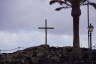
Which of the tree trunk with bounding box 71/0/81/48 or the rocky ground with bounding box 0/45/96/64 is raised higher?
the tree trunk with bounding box 71/0/81/48

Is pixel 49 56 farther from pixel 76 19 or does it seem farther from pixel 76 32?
pixel 76 19

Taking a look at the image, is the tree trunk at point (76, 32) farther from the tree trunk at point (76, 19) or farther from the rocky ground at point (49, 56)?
the rocky ground at point (49, 56)

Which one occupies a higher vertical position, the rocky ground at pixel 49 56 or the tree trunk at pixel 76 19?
the tree trunk at pixel 76 19

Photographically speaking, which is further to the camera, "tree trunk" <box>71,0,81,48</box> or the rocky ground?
"tree trunk" <box>71,0,81,48</box>

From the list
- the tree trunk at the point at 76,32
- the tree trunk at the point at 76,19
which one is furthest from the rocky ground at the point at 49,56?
the tree trunk at the point at 76,19

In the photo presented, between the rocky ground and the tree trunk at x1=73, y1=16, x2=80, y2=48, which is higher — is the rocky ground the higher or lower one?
the lower one

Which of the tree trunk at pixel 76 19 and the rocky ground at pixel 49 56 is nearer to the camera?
the rocky ground at pixel 49 56

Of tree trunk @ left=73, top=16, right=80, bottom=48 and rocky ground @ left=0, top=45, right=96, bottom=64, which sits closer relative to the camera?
rocky ground @ left=0, top=45, right=96, bottom=64

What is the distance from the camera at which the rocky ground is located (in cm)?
3501

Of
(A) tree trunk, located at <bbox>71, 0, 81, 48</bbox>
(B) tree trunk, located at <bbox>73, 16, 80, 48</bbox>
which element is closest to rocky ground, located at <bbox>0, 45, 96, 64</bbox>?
(B) tree trunk, located at <bbox>73, 16, 80, 48</bbox>

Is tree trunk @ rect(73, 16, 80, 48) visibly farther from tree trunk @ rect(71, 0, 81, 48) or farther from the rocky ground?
the rocky ground

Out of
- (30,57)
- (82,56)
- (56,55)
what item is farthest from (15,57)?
(82,56)

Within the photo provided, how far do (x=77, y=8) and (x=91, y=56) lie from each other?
6.62 meters

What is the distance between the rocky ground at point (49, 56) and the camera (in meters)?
35.0
